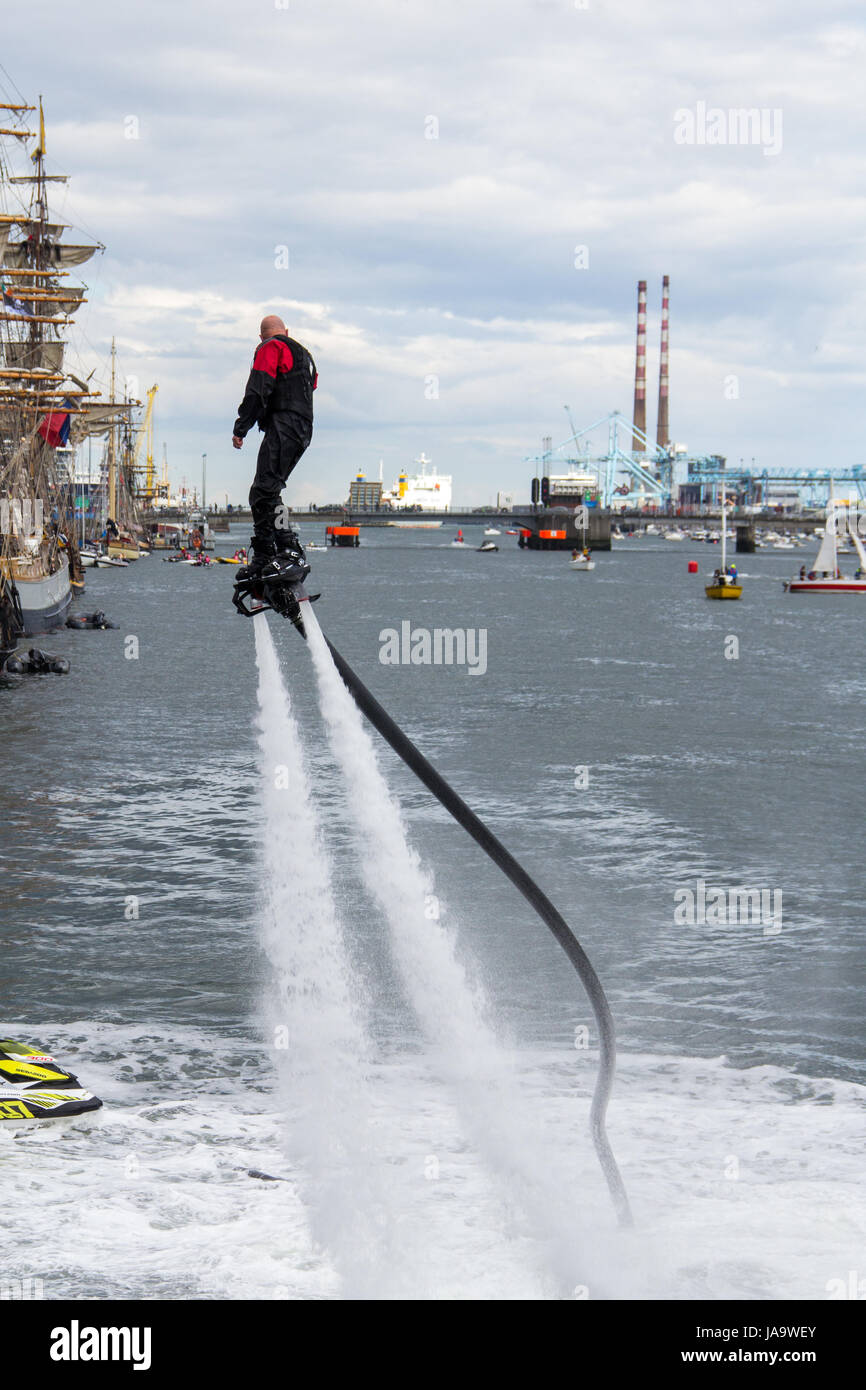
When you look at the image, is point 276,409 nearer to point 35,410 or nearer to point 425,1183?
point 425,1183

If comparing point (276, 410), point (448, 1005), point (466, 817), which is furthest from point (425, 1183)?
point (276, 410)

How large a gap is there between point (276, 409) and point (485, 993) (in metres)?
17.0

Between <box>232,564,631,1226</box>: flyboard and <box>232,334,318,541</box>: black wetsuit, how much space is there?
3.02 ft

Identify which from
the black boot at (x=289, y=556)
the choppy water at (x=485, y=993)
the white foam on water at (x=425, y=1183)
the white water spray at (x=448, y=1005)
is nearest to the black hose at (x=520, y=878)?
the black boot at (x=289, y=556)

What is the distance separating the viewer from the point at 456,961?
1171 inches

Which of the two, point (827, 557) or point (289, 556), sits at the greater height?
point (827, 557)

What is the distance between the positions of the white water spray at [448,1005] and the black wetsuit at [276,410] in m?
1.43

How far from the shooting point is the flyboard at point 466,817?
42.0 feet

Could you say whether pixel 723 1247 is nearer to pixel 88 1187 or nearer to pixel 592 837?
pixel 88 1187

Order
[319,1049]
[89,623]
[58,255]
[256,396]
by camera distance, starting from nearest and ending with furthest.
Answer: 1. [256,396]
2. [319,1049]
3. [89,623]
4. [58,255]

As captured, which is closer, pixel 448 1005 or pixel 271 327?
pixel 271 327

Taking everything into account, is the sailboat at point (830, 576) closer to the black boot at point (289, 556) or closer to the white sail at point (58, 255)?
the white sail at point (58, 255)

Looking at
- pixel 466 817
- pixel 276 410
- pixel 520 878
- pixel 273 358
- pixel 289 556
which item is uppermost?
pixel 273 358

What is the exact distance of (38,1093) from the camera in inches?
829
